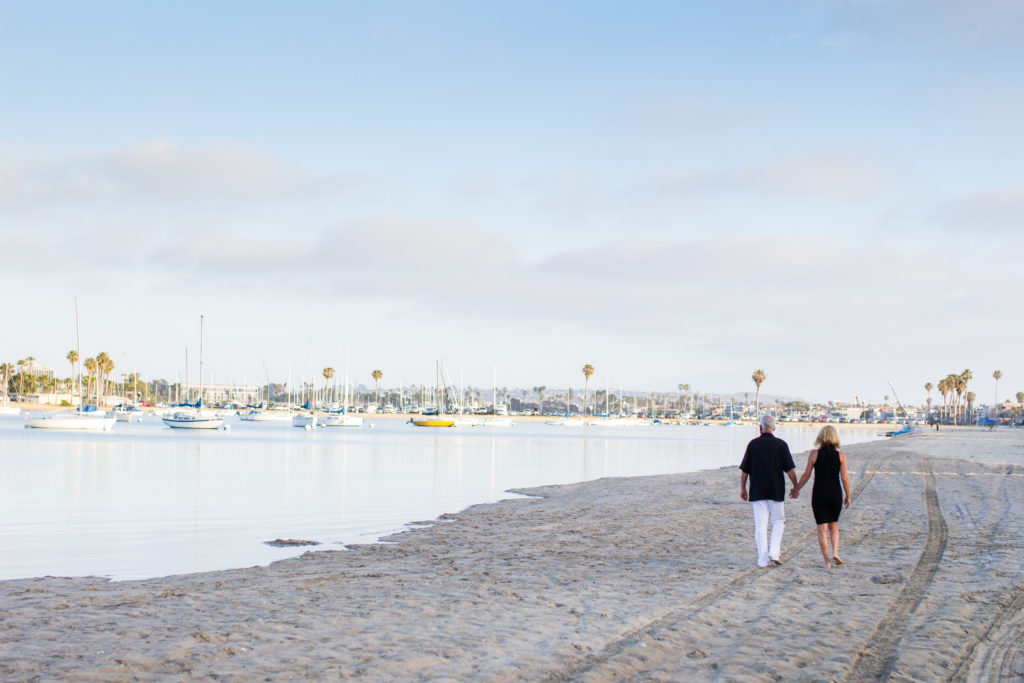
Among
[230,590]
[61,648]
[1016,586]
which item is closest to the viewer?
[61,648]

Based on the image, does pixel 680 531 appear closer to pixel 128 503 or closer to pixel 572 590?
pixel 572 590

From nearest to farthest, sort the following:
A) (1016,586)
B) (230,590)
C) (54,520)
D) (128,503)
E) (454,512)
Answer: (1016,586) < (230,590) < (54,520) < (454,512) < (128,503)

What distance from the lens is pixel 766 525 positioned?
11.6 m

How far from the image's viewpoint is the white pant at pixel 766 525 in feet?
38.3

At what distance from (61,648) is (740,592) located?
7.21 meters

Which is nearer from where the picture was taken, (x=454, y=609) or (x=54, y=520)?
(x=454, y=609)

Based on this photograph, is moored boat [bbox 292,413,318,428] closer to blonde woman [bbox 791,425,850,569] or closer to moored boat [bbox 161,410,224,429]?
moored boat [bbox 161,410,224,429]

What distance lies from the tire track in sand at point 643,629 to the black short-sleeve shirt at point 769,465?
1076 mm

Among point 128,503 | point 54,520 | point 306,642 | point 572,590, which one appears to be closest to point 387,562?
point 572,590

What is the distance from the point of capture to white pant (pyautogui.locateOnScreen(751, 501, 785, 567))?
1166 cm

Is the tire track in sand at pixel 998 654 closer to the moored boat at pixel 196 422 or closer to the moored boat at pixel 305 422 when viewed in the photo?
the moored boat at pixel 196 422

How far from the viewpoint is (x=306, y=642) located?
8.14 metres

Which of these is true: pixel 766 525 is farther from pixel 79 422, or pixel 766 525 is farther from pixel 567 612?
pixel 79 422

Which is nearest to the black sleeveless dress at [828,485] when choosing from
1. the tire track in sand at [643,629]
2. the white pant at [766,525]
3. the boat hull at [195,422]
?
the white pant at [766,525]
